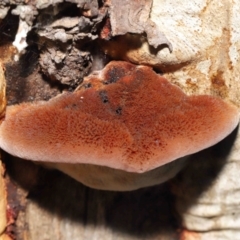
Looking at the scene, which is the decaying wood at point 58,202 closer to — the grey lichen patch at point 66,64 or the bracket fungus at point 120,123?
the grey lichen patch at point 66,64

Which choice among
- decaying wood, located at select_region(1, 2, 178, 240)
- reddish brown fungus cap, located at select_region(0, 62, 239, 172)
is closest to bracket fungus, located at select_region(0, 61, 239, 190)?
reddish brown fungus cap, located at select_region(0, 62, 239, 172)

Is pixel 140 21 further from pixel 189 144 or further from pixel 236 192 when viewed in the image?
pixel 236 192

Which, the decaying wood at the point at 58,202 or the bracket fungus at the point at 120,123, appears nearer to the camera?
the bracket fungus at the point at 120,123

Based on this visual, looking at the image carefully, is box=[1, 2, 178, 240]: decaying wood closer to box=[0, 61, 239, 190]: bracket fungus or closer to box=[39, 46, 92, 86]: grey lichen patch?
box=[39, 46, 92, 86]: grey lichen patch

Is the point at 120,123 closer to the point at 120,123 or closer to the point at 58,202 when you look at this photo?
the point at 120,123

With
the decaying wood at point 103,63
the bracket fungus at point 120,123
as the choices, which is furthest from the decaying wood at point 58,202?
the bracket fungus at point 120,123

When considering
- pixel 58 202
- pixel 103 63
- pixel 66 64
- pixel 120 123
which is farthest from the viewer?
pixel 58 202

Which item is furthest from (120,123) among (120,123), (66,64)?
(66,64)

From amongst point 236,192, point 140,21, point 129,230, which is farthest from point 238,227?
point 140,21
